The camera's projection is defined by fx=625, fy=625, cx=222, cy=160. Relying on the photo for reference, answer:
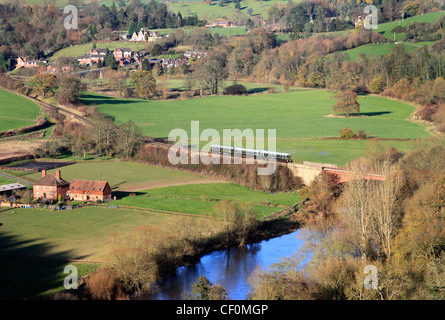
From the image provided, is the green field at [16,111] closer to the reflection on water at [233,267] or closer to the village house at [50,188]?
the village house at [50,188]

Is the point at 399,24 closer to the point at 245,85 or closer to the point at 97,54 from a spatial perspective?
the point at 245,85

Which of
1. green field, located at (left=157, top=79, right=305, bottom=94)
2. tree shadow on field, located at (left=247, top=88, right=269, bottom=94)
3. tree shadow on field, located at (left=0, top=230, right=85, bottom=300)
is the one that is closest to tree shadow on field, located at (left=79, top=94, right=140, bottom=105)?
green field, located at (left=157, top=79, right=305, bottom=94)

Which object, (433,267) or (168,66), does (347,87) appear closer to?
(168,66)

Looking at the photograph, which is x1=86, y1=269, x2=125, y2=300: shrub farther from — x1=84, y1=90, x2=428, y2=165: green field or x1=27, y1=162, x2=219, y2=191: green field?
x1=84, y1=90, x2=428, y2=165: green field

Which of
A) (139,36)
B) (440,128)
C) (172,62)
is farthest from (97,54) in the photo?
(440,128)

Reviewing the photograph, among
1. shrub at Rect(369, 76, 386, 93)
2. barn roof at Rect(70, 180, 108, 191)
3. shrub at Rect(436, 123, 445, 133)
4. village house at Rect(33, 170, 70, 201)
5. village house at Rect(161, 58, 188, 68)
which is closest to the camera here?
village house at Rect(33, 170, 70, 201)
